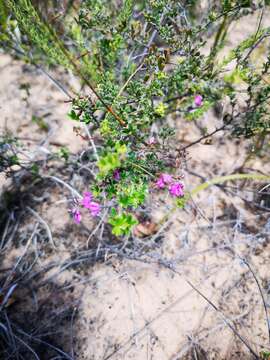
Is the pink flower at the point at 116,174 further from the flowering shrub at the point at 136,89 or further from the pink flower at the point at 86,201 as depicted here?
the pink flower at the point at 86,201

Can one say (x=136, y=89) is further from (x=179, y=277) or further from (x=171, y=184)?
(x=179, y=277)

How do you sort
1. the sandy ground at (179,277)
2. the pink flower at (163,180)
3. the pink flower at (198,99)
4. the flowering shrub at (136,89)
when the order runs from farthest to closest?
the pink flower at (198,99) < the sandy ground at (179,277) < the pink flower at (163,180) < the flowering shrub at (136,89)

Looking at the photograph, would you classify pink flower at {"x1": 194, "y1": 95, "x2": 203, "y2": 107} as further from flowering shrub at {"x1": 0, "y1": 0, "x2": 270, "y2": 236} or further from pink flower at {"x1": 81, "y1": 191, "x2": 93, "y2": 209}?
pink flower at {"x1": 81, "y1": 191, "x2": 93, "y2": 209}

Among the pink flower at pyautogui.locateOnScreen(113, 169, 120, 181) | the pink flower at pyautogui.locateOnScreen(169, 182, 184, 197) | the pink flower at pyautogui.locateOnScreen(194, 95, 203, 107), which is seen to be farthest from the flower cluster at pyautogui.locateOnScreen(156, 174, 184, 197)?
the pink flower at pyautogui.locateOnScreen(194, 95, 203, 107)

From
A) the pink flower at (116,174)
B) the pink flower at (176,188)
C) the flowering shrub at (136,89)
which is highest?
the flowering shrub at (136,89)

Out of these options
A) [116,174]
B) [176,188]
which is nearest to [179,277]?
[176,188]

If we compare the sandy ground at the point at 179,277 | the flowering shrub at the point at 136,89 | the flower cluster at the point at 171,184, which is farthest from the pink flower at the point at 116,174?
the sandy ground at the point at 179,277

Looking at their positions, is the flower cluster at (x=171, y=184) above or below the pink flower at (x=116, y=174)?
below

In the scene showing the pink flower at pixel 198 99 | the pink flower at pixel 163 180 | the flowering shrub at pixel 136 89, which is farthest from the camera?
the pink flower at pixel 198 99

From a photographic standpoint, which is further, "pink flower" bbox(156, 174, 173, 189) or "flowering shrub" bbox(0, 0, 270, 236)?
"pink flower" bbox(156, 174, 173, 189)
